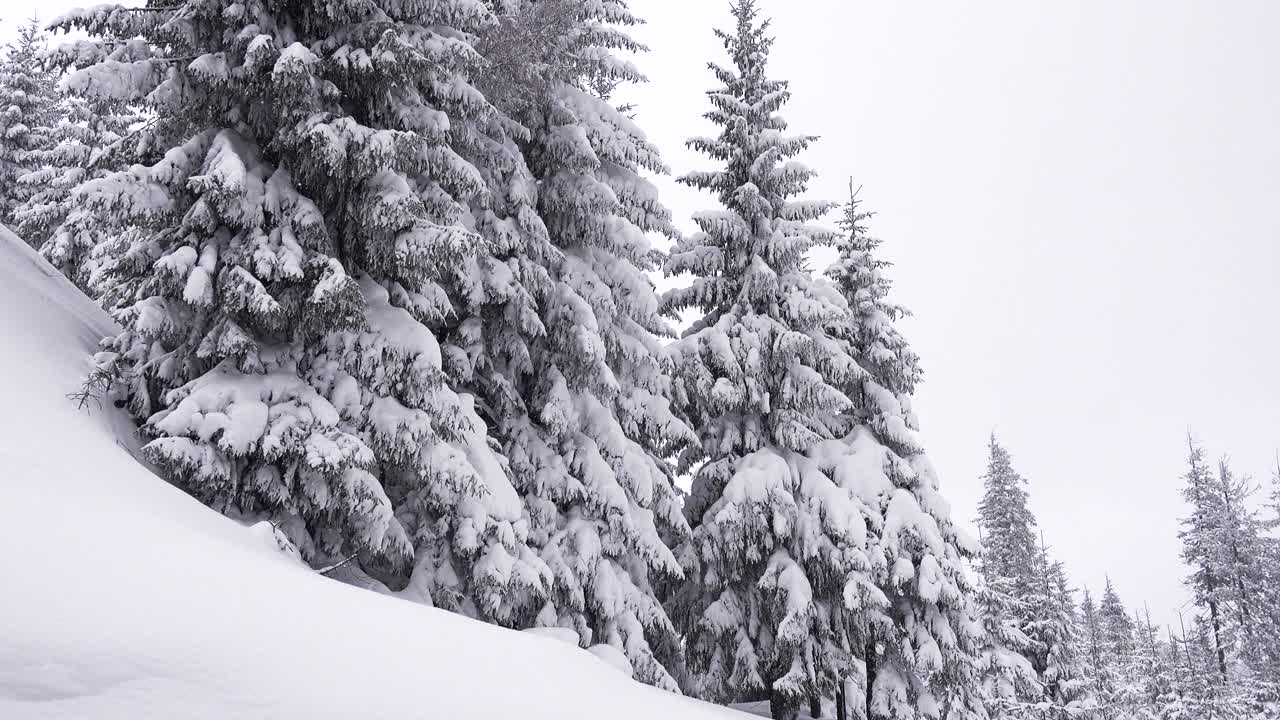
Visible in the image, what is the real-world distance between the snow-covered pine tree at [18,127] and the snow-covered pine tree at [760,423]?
1963cm

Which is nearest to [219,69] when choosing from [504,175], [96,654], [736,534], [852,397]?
[504,175]

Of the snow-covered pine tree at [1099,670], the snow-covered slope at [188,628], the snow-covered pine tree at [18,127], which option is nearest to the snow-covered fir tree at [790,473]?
the snow-covered slope at [188,628]

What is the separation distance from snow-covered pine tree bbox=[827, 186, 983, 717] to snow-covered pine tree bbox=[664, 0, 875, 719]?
42cm

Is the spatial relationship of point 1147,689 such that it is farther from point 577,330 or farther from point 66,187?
point 66,187

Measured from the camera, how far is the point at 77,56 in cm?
883

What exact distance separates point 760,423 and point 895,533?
11.8 feet

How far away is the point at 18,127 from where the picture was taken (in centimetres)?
2253

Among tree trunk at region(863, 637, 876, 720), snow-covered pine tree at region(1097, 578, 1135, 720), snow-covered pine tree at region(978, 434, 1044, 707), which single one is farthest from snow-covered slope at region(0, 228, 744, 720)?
snow-covered pine tree at region(1097, 578, 1135, 720)

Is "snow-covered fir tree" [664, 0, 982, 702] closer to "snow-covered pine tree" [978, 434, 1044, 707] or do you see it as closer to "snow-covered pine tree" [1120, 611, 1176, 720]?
"snow-covered pine tree" [978, 434, 1044, 707]

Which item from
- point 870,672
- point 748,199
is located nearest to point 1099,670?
point 870,672

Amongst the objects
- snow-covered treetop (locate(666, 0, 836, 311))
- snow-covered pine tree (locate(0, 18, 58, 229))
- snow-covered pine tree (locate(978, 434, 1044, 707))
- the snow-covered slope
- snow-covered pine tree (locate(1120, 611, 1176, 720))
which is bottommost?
snow-covered pine tree (locate(1120, 611, 1176, 720))

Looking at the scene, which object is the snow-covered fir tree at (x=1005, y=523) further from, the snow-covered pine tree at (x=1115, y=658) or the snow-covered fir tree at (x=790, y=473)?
the snow-covered fir tree at (x=790, y=473)

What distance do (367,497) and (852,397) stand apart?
1286 centimetres

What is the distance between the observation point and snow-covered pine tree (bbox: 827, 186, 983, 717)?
53.8 ft
